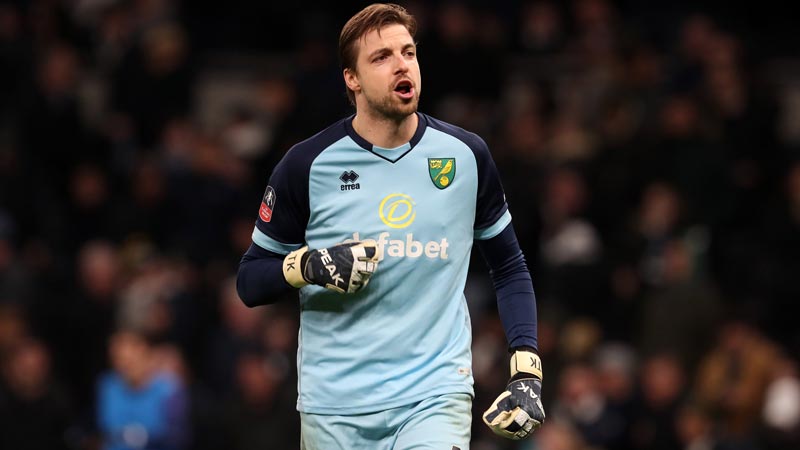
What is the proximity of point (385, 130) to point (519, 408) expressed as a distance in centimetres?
121

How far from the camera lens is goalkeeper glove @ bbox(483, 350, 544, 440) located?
5.45m

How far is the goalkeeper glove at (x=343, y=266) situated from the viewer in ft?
17.6

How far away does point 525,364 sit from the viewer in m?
5.70

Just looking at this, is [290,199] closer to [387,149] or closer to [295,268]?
[295,268]

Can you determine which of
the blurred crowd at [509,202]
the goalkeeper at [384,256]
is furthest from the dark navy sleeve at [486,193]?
the blurred crowd at [509,202]

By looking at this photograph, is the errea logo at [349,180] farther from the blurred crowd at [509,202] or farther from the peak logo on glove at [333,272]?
the blurred crowd at [509,202]

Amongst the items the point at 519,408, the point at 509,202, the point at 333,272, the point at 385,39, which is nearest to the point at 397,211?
the point at 333,272

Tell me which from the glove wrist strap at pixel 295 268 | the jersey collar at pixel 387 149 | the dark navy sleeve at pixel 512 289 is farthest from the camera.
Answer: the dark navy sleeve at pixel 512 289

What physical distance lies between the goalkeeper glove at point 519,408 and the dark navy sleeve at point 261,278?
0.94m

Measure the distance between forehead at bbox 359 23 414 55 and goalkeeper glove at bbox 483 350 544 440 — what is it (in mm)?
1352

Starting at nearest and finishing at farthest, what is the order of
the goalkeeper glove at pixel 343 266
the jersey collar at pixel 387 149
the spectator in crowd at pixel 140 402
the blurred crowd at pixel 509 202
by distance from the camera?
the goalkeeper glove at pixel 343 266 < the jersey collar at pixel 387 149 < the spectator in crowd at pixel 140 402 < the blurred crowd at pixel 509 202

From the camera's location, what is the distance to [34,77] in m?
14.8

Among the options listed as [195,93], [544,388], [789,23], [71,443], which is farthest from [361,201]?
[789,23]

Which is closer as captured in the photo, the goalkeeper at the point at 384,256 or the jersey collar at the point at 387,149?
the goalkeeper at the point at 384,256
